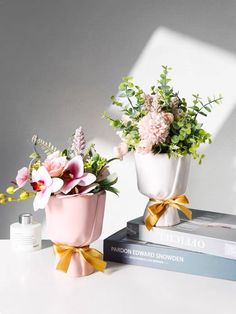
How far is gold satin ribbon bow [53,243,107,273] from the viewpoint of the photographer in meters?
1.07

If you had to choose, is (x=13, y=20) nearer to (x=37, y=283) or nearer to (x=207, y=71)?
(x=207, y=71)

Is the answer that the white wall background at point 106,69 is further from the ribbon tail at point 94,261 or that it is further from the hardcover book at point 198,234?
the ribbon tail at point 94,261

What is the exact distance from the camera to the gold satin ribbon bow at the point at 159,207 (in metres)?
1.16

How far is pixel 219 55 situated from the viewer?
221 centimetres

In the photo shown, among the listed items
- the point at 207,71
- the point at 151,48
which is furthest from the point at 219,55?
the point at 151,48

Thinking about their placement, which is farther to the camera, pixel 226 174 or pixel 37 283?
pixel 226 174

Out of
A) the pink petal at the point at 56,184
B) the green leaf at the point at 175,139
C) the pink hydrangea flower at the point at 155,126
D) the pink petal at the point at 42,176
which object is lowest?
the pink petal at the point at 56,184

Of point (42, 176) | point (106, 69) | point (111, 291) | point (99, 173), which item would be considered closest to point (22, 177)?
point (42, 176)

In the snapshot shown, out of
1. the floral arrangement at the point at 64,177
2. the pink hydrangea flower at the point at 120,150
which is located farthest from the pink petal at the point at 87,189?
the pink hydrangea flower at the point at 120,150

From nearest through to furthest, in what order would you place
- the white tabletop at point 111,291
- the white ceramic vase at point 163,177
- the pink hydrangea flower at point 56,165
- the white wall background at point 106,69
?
the white tabletop at point 111,291
the pink hydrangea flower at point 56,165
the white ceramic vase at point 163,177
the white wall background at point 106,69

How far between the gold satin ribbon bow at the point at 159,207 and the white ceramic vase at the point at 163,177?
1cm

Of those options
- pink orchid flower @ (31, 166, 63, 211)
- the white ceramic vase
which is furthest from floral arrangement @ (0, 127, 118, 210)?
the white ceramic vase

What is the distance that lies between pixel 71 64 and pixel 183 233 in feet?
4.74

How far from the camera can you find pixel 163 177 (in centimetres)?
114
